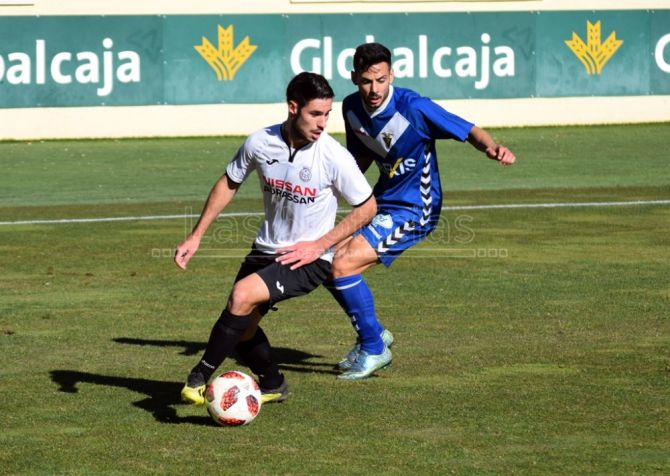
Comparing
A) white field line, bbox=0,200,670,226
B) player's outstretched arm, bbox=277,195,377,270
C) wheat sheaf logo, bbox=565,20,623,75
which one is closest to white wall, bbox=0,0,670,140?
wheat sheaf logo, bbox=565,20,623,75

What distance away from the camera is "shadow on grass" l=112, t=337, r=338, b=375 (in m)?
9.73

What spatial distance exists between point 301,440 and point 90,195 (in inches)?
523

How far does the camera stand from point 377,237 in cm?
1009

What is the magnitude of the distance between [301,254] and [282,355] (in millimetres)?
1740

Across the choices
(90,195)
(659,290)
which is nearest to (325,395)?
(659,290)

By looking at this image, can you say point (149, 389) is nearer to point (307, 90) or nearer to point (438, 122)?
point (307, 90)

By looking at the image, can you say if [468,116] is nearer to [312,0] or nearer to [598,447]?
[312,0]

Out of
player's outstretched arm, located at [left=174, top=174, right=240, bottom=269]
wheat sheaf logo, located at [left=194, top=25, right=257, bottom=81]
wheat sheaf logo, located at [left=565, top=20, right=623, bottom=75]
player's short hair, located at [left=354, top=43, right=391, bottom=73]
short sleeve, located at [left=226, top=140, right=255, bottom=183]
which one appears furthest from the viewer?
wheat sheaf logo, located at [left=565, top=20, right=623, bottom=75]

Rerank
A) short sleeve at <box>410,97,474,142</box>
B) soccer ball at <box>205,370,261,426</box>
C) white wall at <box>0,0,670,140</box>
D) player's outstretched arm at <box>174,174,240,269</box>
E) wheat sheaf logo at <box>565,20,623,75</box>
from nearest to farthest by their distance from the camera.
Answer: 1. soccer ball at <box>205,370,261,426</box>
2. player's outstretched arm at <box>174,174,240,269</box>
3. short sleeve at <box>410,97,474,142</box>
4. white wall at <box>0,0,670,140</box>
5. wheat sheaf logo at <box>565,20,623,75</box>

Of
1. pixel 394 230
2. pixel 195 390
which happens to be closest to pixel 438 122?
pixel 394 230

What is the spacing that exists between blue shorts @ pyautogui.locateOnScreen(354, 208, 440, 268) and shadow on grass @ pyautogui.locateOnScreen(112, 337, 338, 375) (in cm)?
86

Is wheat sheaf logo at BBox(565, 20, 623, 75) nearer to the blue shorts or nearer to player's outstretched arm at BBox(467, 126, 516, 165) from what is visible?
the blue shorts

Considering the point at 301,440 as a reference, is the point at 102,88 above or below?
above

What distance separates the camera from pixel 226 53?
94.8ft
